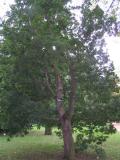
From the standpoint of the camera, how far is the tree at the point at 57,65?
1309 centimetres

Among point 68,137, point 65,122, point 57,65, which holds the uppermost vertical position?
point 57,65

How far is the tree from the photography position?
1309 cm

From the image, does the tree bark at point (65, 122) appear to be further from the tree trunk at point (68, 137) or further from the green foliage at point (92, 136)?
the green foliage at point (92, 136)

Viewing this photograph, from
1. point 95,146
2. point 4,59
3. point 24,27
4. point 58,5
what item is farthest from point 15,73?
point 95,146

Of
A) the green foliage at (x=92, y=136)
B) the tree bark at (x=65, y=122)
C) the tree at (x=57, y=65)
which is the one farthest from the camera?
the green foliage at (x=92, y=136)

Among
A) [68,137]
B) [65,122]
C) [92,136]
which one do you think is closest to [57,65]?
[65,122]

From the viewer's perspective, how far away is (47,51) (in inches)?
509

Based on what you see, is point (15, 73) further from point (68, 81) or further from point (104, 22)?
point (104, 22)

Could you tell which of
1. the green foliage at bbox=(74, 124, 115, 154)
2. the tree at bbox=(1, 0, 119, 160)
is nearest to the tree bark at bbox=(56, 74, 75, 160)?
the tree at bbox=(1, 0, 119, 160)

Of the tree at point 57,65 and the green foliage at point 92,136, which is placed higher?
the tree at point 57,65

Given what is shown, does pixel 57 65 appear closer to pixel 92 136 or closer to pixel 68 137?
pixel 68 137

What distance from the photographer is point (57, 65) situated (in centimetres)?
1339

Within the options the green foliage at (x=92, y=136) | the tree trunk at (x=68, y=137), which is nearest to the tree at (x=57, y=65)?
the tree trunk at (x=68, y=137)

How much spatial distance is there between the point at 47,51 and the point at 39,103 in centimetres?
227
